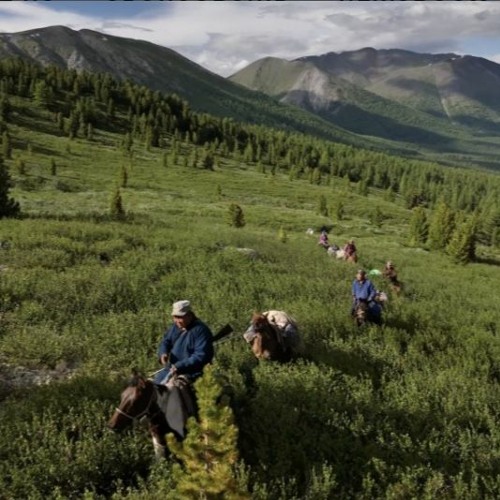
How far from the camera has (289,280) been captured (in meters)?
19.2

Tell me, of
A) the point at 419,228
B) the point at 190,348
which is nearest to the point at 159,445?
the point at 190,348

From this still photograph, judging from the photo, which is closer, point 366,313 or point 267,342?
point 267,342

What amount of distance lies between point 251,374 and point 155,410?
3521mm

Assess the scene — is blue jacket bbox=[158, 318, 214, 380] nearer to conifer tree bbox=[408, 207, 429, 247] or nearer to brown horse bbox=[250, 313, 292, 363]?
brown horse bbox=[250, 313, 292, 363]

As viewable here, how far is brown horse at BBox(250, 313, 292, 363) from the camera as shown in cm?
1122

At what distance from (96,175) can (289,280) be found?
230 ft

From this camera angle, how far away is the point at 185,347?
842cm

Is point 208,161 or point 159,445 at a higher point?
point 208,161

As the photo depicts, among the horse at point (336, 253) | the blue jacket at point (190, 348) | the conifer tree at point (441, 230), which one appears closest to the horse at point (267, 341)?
the blue jacket at point (190, 348)

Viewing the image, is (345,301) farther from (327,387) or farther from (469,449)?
(469,449)

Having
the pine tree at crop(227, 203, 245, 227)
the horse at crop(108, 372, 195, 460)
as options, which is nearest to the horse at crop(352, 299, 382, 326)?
the horse at crop(108, 372, 195, 460)

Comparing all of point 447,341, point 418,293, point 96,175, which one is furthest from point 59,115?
point 447,341

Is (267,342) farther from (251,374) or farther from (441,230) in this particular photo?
(441,230)

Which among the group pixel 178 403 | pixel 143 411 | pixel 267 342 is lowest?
pixel 267 342
